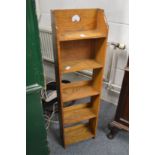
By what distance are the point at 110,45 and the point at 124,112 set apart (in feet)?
2.39

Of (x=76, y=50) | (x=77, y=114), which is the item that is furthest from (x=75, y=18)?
(x=77, y=114)

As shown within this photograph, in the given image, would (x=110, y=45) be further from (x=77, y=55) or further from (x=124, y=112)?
(x=124, y=112)

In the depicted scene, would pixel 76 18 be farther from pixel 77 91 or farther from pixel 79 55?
pixel 77 91

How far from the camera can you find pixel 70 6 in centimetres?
192

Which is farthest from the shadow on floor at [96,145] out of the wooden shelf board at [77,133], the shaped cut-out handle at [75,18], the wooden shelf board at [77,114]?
the shaped cut-out handle at [75,18]

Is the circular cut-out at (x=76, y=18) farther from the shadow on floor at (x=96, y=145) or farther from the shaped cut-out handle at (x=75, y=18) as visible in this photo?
the shadow on floor at (x=96, y=145)

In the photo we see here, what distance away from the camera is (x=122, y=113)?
5.07ft

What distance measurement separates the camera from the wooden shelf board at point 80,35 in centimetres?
114

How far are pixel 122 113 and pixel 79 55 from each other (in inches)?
25.9
